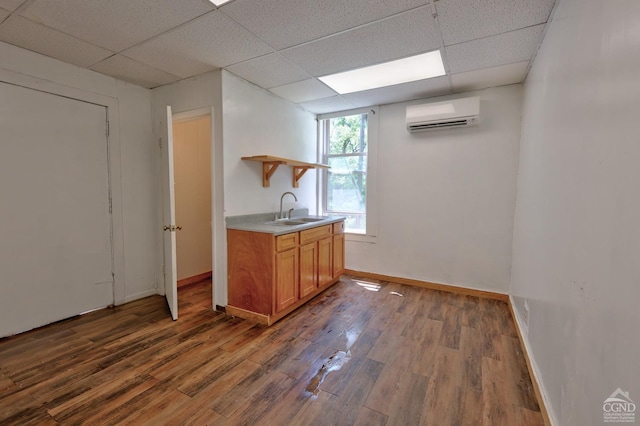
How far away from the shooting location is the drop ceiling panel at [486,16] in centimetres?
175

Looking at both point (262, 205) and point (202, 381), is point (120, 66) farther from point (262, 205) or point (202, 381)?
point (202, 381)

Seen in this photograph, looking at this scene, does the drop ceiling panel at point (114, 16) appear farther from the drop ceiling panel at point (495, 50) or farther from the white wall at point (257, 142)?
the drop ceiling panel at point (495, 50)

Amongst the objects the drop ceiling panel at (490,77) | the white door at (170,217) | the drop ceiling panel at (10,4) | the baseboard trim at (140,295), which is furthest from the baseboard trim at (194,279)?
the drop ceiling panel at (490,77)

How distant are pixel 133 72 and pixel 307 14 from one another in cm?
202

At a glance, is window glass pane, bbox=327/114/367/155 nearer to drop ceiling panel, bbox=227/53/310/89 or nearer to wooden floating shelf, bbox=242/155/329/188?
wooden floating shelf, bbox=242/155/329/188

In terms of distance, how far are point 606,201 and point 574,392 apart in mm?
826

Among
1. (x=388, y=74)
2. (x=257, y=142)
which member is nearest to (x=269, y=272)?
(x=257, y=142)

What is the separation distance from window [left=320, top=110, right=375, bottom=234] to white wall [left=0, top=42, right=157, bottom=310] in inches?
93.0

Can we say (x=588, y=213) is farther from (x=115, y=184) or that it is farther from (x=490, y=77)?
(x=115, y=184)

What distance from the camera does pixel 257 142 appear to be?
3.14m

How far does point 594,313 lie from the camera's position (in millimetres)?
1046

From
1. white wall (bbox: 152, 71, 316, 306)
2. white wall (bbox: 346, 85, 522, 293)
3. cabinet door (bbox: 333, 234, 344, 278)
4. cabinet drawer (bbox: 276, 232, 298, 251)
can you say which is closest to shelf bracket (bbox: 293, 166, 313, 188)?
white wall (bbox: 152, 71, 316, 306)

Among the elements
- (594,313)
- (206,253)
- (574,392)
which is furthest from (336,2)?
(206,253)

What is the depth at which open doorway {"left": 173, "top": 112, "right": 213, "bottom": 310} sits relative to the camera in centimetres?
368
